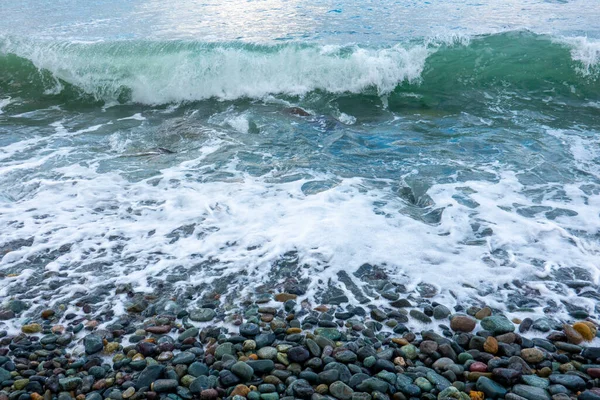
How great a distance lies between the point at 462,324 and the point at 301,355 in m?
1.21

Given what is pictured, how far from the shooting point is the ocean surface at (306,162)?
14.5ft

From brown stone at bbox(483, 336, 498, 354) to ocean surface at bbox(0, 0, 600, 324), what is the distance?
51 cm

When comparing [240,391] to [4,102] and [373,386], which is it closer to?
[373,386]

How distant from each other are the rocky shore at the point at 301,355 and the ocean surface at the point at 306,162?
250 millimetres

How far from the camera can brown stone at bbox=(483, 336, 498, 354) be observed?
3443mm

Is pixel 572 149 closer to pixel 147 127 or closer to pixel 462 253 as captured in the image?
pixel 462 253

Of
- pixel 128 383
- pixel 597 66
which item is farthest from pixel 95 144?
pixel 597 66

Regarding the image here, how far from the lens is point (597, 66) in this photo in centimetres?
1079

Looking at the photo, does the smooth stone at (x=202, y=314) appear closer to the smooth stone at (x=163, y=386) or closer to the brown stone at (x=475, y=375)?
the smooth stone at (x=163, y=386)

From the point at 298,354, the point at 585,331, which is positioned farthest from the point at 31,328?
the point at 585,331

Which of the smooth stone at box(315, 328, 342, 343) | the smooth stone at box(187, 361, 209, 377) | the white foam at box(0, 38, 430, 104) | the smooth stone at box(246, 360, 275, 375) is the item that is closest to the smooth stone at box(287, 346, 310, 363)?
the smooth stone at box(246, 360, 275, 375)

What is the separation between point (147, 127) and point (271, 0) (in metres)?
11.7

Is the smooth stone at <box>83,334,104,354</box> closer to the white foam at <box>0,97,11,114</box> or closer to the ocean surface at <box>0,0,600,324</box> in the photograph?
the ocean surface at <box>0,0,600,324</box>

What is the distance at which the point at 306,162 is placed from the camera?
23.1ft
